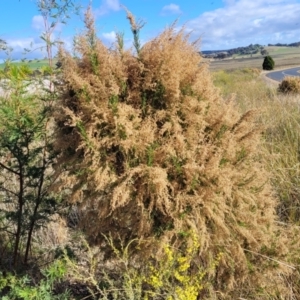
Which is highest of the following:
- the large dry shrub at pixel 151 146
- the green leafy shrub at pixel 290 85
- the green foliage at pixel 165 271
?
the large dry shrub at pixel 151 146

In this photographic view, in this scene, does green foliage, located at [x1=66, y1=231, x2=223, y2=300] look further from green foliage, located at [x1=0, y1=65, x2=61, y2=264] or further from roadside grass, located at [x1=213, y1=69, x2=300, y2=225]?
roadside grass, located at [x1=213, y1=69, x2=300, y2=225]

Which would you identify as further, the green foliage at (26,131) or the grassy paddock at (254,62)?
the grassy paddock at (254,62)

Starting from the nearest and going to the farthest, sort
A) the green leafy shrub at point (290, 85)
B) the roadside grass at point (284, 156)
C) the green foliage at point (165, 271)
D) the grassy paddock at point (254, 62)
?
the green foliage at point (165, 271) < the roadside grass at point (284, 156) < the green leafy shrub at point (290, 85) < the grassy paddock at point (254, 62)

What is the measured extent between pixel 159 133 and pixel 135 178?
0.32 metres

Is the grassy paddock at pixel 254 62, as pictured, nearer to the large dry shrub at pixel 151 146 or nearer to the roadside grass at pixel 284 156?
the roadside grass at pixel 284 156

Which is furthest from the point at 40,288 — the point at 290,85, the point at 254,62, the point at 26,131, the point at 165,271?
the point at 254,62

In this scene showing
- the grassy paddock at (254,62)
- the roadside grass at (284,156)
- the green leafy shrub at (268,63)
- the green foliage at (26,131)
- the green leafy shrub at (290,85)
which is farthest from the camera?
the grassy paddock at (254,62)

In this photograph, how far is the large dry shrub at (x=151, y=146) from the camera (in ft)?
8.32

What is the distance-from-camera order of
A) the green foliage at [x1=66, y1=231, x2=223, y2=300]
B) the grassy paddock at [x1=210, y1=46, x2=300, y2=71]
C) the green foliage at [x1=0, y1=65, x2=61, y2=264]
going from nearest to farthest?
the green foliage at [x1=66, y1=231, x2=223, y2=300], the green foliage at [x1=0, y1=65, x2=61, y2=264], the grassy paddock at [x1=210, y1=46, x2=300, y2=71]

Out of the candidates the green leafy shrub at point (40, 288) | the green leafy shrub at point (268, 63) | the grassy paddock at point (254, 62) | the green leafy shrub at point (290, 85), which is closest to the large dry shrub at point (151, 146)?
the green leafy shrub at point (40, 288)

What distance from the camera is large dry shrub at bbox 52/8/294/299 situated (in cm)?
254

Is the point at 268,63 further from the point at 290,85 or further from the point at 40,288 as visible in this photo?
the point at 40,288

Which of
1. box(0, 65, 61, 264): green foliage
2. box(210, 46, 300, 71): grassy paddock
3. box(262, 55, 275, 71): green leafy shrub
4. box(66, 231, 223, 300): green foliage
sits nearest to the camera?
box(66, 231, 223, 300): green foliage

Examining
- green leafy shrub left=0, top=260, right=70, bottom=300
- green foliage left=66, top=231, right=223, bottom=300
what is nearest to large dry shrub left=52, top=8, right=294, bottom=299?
green foliage left=66, top=231, right=223, bottom=300
